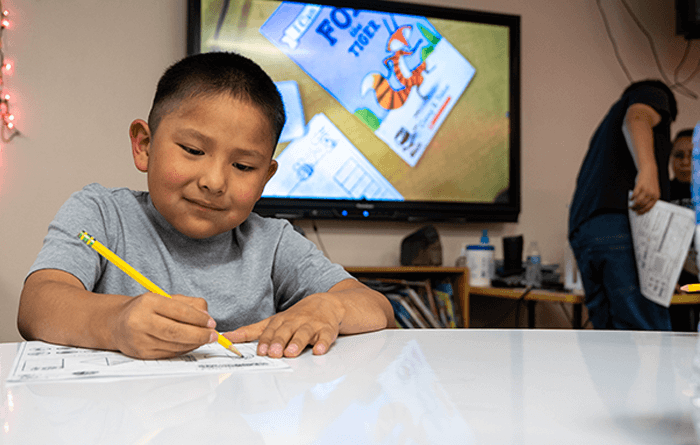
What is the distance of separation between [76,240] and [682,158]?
7.69 feet

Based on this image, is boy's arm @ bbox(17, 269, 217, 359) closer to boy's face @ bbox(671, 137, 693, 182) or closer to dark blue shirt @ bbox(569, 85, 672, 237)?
dark blue shirt @ bbox(569, 85, 672, 237)

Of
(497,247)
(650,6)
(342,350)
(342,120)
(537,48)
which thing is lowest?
(497,247)

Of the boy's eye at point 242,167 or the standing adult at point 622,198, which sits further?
the standing adult at point 622,198

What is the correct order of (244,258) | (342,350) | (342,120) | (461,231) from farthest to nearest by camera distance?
(461,231) → (342,120) → (244,258) → (342,350)

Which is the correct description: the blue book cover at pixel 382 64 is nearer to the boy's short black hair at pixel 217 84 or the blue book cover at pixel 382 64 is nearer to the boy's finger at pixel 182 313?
the boy's short black hair at pixel 217 84

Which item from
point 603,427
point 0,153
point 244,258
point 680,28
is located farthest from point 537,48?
point 603,427

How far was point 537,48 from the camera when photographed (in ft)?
8.36

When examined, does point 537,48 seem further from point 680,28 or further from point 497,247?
point 497,247

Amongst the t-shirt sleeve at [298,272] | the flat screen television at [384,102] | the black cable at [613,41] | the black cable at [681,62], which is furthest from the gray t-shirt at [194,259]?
the black cable at [681,62]

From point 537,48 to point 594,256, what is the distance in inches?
57.1

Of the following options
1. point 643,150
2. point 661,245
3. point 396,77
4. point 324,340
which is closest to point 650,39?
point 396,77

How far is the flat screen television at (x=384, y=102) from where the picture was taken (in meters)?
2.14

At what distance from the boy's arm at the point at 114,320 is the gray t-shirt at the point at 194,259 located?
0.11 meters

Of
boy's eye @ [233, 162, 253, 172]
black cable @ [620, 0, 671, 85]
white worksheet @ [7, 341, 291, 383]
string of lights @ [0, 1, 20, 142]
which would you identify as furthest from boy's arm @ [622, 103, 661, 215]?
string of lights @ [0, 1, 20, 142]
